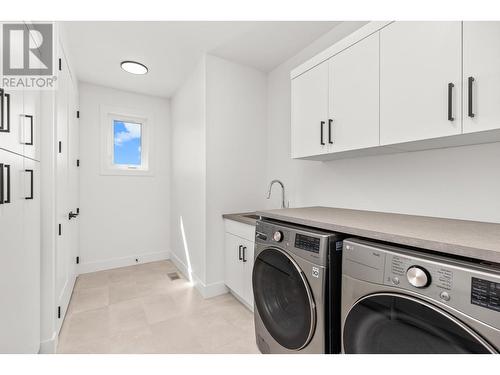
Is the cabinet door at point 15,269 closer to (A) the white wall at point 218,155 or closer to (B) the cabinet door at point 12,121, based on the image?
(B) the cabinet door at point 12,121

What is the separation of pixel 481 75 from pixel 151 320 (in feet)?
8.58

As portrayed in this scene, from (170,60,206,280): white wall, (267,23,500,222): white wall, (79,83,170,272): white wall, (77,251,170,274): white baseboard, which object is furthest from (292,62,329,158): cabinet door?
(77,251,170,274): white baseboard

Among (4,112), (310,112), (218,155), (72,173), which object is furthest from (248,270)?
(72,173)

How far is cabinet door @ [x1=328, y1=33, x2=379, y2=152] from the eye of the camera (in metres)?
1.35

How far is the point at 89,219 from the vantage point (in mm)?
3107

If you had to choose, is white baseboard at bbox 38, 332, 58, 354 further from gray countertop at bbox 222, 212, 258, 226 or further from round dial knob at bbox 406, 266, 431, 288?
round dial knob at bbox 406, 266, 431, 288

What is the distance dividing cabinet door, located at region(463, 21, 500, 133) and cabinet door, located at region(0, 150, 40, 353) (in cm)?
200

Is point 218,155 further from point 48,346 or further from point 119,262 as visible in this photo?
point 119,262

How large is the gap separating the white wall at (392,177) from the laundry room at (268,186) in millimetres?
10

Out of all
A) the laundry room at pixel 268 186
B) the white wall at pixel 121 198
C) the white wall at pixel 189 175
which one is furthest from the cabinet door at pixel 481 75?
the white wall at pixel 121 198

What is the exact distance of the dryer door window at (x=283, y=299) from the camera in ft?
3.99

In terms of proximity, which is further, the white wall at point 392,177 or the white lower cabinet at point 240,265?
the white lower cabinet at point 240,265
